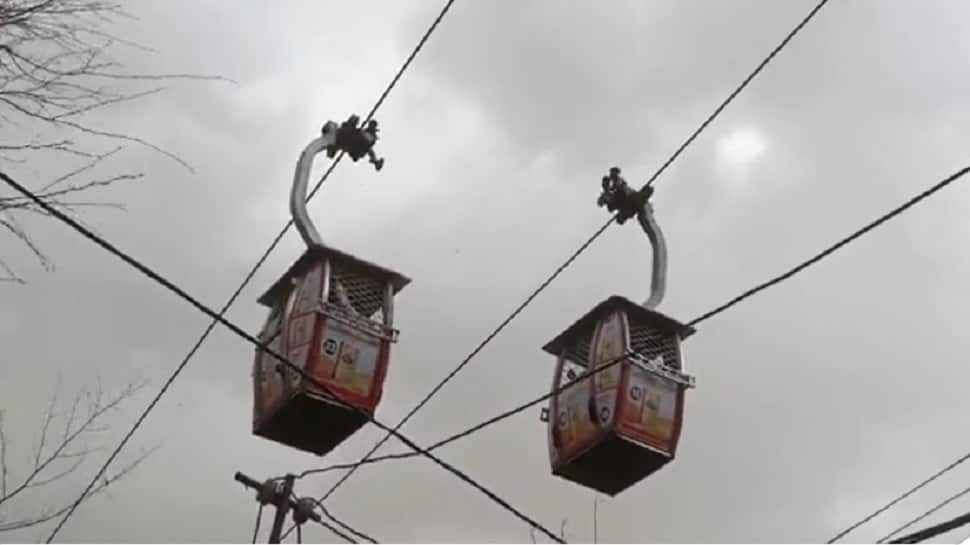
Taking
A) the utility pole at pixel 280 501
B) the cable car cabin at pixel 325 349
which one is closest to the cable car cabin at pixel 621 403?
the cable car cabin at pixel 325 349

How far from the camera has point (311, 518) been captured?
1231 cm

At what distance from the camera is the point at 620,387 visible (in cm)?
711

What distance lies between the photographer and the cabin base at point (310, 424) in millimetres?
6816

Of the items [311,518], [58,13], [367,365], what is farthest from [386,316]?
[311,518]

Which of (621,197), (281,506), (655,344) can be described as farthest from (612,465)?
(281,506)

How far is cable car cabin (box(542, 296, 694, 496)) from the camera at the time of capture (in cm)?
711

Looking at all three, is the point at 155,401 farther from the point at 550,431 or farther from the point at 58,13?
the point at 58,13

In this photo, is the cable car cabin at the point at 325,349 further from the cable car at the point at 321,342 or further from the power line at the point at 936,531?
the power line at the point at 936,531

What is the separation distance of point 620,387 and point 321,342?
1573 mm

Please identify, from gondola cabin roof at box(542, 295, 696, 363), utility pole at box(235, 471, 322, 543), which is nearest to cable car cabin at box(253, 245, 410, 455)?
gondola cabin roof at box(542, 295, 696, 363)

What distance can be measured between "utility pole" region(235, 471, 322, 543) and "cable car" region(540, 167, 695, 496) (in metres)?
5.12

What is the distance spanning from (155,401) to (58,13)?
397 cm

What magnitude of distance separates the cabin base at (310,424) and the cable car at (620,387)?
3.99ft

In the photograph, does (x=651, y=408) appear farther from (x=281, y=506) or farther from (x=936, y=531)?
(x=281, y=506)
